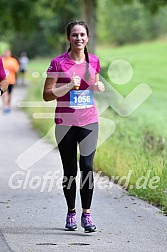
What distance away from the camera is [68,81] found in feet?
23.4

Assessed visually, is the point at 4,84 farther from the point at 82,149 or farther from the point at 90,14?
the point at 90,14

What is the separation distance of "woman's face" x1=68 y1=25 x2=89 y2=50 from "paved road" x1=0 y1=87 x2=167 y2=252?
187 cm

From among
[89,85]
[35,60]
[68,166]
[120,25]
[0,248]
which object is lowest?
[0,248]

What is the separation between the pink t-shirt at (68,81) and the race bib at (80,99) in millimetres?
30

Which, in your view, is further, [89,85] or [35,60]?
[35,60]

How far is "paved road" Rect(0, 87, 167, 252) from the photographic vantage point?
673 cm

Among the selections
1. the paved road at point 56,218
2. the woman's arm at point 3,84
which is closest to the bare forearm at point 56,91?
the woman's arm at point 3,84

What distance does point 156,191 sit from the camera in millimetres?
8984

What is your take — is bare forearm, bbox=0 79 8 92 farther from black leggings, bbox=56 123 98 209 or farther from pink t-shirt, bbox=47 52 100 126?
black leggings, bbox=56 123 98 209

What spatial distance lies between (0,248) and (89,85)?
6.05ft

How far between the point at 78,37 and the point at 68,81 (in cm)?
45

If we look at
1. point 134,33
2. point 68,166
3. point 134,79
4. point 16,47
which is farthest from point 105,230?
point 134,33

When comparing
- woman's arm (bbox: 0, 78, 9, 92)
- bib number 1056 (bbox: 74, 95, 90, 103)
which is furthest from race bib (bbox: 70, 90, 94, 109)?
woman's arm (bbox: 0, 78, 9, 92)

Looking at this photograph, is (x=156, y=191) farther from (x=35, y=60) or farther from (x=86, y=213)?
(x=35, y=60)
